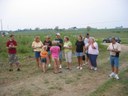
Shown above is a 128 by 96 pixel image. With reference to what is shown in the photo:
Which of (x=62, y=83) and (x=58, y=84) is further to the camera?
(x=62, y=83)

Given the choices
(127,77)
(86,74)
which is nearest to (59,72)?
(86,74)

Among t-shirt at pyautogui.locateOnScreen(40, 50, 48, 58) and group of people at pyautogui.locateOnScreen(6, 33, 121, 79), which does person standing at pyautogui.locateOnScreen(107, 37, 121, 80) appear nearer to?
group of people at pyautogui.locateOnScreen(6, 33, 121, 79)

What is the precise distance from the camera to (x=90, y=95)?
7.97 m

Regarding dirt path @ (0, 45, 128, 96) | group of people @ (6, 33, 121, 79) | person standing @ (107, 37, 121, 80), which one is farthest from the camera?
group of people @ (6, 33, 121, 79)

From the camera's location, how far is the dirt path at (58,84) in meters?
8.35

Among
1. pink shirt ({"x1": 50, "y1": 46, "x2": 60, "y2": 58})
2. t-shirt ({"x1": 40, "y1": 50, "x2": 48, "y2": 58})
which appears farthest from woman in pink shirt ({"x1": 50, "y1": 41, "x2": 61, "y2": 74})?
t-shirt ({"x1": 40, "y1": 50, "x2": 48, "y2": 58})

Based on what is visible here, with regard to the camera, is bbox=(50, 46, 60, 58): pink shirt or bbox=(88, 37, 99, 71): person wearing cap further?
bbox=(88, 37, 99, 71): person wearing cap

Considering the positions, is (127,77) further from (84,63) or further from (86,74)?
(84,63)

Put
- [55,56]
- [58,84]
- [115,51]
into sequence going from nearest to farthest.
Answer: [58,84], [115,51], [55,56]

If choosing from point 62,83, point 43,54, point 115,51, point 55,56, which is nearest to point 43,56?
point 43,54

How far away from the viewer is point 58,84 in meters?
9.45

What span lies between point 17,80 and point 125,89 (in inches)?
166

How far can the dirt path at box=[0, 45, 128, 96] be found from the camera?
27.4 feet

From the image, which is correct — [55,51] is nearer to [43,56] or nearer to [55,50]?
[55,50]
